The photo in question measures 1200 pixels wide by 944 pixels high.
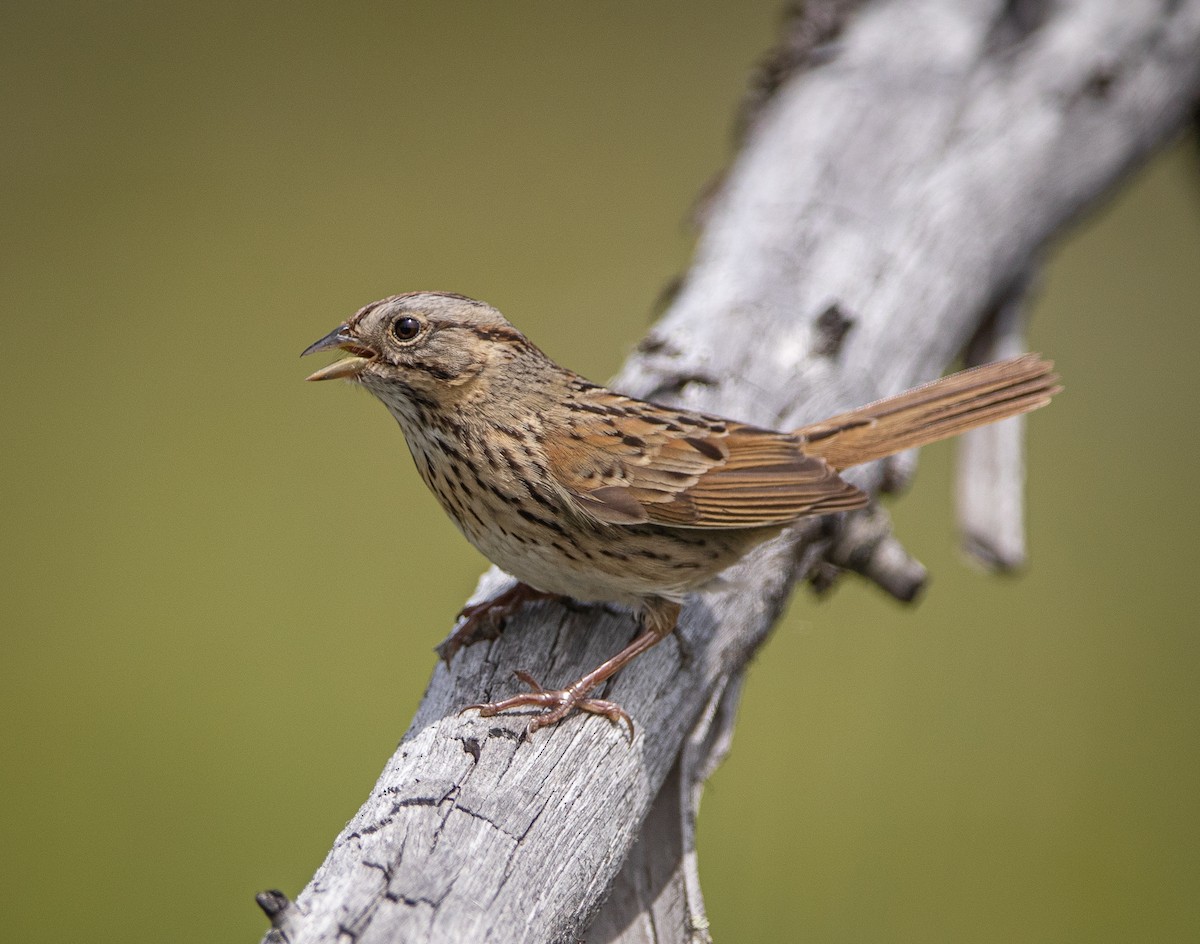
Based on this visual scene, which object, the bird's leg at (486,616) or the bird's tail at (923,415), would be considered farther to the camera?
the bird's tail at (923,415)

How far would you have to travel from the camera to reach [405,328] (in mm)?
2854

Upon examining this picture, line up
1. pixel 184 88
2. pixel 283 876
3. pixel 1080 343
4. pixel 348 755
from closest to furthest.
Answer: pixel 283 876 < pixel 348 755 < pixel 1080 343 < pixel 184 88

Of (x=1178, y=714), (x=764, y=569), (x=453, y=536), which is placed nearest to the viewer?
(x=764, y=569)

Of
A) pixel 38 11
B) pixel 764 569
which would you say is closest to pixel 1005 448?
pixel 764 569

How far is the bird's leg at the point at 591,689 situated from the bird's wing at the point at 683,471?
223 millimetres

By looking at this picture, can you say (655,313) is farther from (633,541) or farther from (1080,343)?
(1080,343)

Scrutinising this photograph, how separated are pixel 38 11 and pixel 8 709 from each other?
19.1 feet

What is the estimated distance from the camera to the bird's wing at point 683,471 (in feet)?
9.36

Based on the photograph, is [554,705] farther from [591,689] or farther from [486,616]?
[486,616]

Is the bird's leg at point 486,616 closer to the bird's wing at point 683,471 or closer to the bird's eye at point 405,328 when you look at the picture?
the bird's wing at point 683,471

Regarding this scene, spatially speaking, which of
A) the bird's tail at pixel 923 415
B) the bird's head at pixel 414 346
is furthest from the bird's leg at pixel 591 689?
the bird's head at pixel 414 346

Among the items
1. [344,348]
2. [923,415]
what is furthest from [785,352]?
[344,348]

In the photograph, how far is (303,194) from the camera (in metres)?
8.46

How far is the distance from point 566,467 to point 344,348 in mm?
601
